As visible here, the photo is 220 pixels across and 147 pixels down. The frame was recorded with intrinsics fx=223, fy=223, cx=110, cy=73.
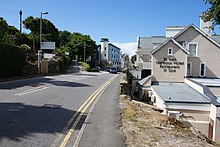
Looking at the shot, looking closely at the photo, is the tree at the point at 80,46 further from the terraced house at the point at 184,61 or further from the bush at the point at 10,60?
the bush at the point at 10,60

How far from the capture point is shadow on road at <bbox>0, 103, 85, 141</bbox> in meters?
5.88

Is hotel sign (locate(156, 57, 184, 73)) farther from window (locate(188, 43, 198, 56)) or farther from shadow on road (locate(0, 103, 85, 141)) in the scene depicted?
shadow on road (locate(0, 103, 85, 141))

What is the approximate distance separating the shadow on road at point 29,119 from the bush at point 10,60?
1249cm

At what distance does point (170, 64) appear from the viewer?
26438mm

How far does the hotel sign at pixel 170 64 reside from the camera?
2633cm

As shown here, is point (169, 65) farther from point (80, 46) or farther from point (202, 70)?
point (80, 46)

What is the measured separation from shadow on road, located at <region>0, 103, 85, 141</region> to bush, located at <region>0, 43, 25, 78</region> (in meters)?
12.5

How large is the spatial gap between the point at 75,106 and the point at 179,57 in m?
19.5

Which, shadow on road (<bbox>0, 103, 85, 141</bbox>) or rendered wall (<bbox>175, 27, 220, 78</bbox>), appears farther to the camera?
rendered wall (<bbox>175, 27, 220, 78</bbox>)

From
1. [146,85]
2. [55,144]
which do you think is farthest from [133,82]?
[55,144]

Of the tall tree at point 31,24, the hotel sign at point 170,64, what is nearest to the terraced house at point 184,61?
the hotel sign at point 170,64

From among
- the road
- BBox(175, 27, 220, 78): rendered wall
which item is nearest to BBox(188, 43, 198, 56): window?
BBox(175, 27, 220, 78): rendered wall

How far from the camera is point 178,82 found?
26.3 meters

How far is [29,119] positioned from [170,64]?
71.5ft
